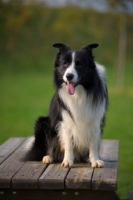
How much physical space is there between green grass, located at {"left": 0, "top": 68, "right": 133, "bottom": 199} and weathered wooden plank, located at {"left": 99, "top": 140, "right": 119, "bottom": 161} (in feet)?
1.76

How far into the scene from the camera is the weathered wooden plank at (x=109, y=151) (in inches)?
200

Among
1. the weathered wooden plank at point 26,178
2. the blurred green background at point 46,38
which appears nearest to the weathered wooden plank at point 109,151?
the weathered wooden plank at point 26,178

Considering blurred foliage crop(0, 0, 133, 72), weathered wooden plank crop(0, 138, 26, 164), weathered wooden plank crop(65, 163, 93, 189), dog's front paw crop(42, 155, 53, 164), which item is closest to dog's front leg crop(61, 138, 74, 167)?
dog's front paw crop(42, 155, 53, 164)

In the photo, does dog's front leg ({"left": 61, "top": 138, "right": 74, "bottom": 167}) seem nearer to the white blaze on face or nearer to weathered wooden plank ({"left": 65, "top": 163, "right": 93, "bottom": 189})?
weathered wooden plank ({"left": 65, "top": 163, "right": 93, "bottom": 189})

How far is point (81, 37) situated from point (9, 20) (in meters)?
3.96

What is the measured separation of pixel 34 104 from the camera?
15.2m

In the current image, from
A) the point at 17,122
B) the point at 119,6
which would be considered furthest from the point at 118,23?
the point at 17,122

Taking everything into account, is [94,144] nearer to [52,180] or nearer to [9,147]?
[52,180]

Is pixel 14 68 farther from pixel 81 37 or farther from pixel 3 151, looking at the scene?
pixel 3 151

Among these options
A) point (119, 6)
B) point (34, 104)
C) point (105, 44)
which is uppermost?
point (119, 6)

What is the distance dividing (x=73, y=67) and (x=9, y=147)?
63.0 inches

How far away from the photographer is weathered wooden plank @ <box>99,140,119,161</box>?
5.09 m

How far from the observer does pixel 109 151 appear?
5465mm

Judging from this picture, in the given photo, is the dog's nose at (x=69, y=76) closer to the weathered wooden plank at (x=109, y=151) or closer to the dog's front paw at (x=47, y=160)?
the dog's front paw at (x=47, y=160)
